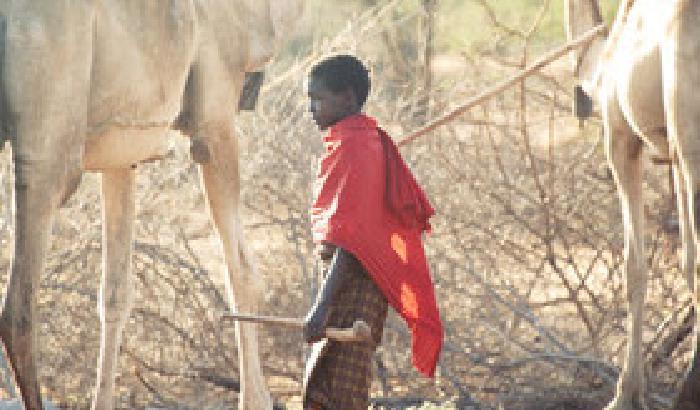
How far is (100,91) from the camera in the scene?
5.81m

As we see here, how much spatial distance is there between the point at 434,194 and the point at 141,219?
1572 mm

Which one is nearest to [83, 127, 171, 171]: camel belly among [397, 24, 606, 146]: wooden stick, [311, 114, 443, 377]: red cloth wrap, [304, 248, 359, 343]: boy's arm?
[397, 24, 606, 146]: wooden stick

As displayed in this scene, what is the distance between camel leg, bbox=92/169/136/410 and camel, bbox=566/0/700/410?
85.0 inches

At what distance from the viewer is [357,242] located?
516 cm

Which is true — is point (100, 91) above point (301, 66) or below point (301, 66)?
below

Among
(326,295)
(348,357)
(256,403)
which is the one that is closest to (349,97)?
(326,295)

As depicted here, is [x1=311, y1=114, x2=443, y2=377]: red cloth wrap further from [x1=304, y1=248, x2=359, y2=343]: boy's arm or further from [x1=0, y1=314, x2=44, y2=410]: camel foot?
[x1=0, y1=314, x2=44, y2=410]: camel foot

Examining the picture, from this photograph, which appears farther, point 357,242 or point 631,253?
point 631,253

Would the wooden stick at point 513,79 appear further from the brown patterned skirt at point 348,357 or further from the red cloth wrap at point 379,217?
the brown patterned skirt at point 348,357

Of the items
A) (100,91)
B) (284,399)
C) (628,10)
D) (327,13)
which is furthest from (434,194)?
(327,13)

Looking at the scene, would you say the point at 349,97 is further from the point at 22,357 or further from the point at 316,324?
the point at 22,357

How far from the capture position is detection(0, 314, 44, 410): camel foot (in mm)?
5355

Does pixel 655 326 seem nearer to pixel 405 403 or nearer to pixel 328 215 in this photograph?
pixel 405 403

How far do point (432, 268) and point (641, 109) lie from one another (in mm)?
2083
